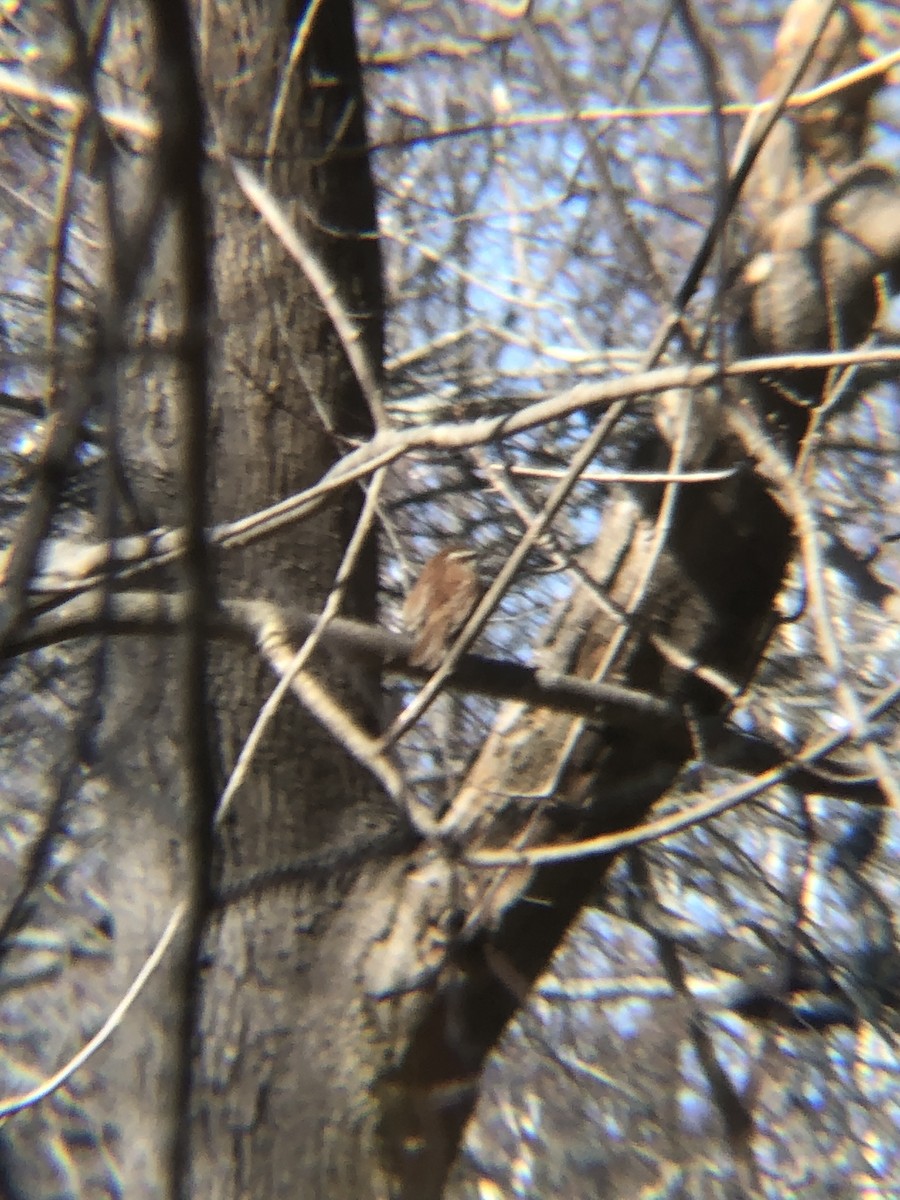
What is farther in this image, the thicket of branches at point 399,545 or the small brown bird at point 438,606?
the small brown bird at point 438,606

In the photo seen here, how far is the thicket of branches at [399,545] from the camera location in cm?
97

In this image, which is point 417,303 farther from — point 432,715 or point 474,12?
point 432,715

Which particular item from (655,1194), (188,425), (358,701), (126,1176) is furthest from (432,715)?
(655,1194)

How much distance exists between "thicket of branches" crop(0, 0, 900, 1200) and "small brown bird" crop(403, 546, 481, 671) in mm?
36

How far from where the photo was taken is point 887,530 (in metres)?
2.06

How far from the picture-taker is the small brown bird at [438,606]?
1.30m

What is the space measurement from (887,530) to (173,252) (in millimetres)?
1918

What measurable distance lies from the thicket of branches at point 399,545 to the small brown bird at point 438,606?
4cm

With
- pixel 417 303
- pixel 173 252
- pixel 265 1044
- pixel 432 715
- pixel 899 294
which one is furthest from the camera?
pixel 417 303

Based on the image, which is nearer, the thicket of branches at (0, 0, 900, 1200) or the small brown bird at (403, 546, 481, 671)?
the thicket of branches at (0, 0, 900, 1200)

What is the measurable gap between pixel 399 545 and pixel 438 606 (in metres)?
0.16

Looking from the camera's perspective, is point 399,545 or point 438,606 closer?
point 438,606

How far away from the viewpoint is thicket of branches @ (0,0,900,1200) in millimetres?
969

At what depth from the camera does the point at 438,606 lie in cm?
139
